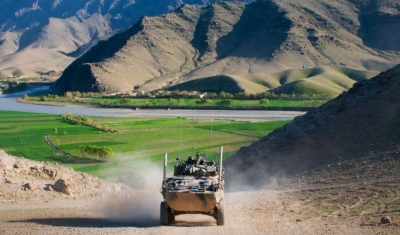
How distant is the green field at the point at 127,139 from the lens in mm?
46625

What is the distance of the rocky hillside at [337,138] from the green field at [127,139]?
11046 millimetres

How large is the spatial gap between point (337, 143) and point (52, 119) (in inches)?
2636

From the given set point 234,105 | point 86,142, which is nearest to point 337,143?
point 86,142

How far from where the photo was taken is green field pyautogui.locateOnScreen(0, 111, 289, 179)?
46.6 metres

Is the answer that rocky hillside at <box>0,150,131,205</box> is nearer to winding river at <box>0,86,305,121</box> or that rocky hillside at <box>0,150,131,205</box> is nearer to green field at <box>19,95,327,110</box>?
winding river at <box>0,86,305,121</box>

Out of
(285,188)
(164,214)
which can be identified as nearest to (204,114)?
(285,188)

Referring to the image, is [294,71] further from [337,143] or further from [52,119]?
[337,143]

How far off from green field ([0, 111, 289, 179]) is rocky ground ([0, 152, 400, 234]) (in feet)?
43.0

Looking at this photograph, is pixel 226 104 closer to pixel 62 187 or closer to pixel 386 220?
pixel 62 187

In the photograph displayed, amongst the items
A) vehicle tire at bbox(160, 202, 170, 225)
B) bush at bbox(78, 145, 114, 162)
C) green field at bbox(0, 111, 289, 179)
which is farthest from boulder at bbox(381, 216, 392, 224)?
bush at bbox(78, 145, 114, 162)

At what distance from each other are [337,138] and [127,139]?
119 ft

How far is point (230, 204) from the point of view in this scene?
22875mm

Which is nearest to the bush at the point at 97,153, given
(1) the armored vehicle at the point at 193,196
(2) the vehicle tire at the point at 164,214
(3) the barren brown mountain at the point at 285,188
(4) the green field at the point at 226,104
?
(3) the barren brown mountain at the point at 285,188

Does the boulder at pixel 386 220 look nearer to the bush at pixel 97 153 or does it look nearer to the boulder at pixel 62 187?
the boulder at pixel 62 187
